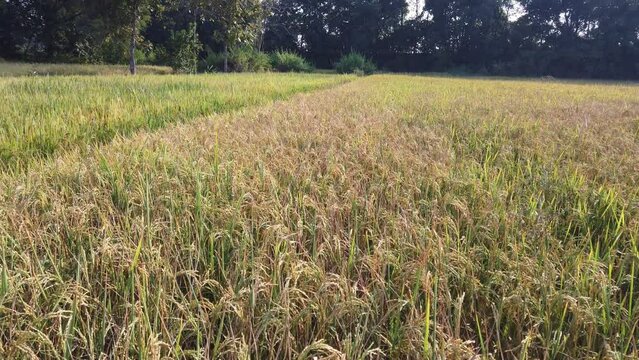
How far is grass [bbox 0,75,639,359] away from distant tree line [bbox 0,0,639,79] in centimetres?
2025

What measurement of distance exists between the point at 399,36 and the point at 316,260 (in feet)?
156

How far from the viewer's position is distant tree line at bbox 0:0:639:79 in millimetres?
28281

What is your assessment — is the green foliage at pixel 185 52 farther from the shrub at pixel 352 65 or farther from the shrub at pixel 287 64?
the shrub at pixel 352 65

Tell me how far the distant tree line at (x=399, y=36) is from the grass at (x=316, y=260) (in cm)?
2025

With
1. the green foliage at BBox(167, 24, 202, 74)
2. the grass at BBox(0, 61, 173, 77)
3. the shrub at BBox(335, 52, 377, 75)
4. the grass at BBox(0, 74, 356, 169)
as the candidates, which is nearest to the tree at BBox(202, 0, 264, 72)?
the grass at BBox(0, 61, 173, 77)

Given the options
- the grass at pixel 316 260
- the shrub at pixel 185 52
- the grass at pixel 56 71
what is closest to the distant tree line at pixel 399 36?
the shrub at pixel 185 52

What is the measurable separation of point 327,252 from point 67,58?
110 ft

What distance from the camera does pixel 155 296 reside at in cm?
99

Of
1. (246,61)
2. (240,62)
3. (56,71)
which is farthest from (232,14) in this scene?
(246,61)

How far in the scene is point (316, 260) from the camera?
46.6 inches

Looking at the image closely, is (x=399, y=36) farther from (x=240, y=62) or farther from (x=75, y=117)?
(x=75, y=117)

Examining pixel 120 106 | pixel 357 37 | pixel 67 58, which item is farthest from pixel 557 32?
pixel 120 106

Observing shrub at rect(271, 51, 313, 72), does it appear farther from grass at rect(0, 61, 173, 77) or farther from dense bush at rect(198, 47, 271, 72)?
grass at rect(0, 61, 173, 77)

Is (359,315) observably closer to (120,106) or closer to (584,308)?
(584,308)
